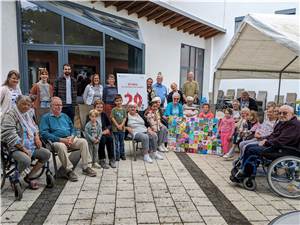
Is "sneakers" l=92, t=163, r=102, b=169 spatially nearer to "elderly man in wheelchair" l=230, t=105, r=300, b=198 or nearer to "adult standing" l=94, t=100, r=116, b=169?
"adult standing" l=94, t=100, r=116, b=169

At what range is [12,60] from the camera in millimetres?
5484

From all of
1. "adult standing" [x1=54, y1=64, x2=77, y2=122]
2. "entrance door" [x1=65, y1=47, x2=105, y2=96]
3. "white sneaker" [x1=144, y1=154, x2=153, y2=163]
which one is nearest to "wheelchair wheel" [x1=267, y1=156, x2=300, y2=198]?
"white sneaker" [x1=144, y1=154, x2=153, y2=163]

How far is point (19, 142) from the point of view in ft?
9.08

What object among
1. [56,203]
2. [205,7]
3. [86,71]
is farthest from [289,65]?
[205,7]

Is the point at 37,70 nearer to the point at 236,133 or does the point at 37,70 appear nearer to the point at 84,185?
the point at 84,185

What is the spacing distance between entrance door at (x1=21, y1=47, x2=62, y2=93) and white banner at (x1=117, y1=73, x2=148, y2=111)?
1.69m

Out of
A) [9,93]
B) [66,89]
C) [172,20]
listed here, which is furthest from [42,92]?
[172,20]

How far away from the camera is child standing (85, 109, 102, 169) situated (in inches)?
150

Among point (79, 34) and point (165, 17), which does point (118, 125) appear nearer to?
point (79, 34)

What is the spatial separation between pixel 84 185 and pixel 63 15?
13.6 feet

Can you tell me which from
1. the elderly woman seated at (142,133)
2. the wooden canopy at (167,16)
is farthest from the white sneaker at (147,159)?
the wooden canopy at (167,16)

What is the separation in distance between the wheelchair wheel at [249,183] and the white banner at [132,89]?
105 inches

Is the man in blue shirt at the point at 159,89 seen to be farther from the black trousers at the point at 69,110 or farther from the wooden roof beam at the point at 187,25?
the wooden roof beam at the point at 187,25

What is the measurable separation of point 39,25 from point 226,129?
475 centimetres
